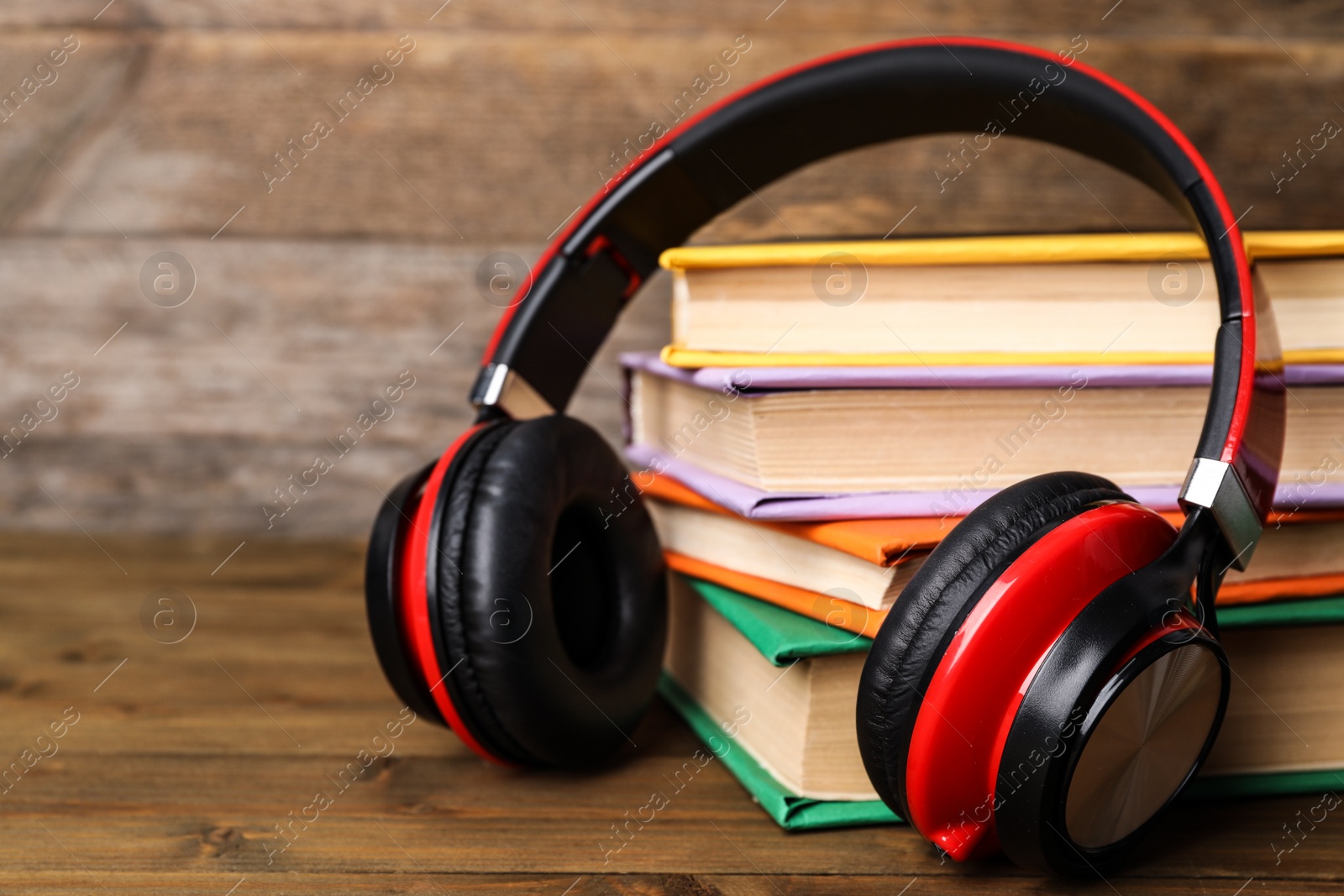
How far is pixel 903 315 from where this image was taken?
649mm

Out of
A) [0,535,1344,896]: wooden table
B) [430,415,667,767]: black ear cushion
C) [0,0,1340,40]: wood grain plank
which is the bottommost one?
[0,535,1344,896]: wooden table

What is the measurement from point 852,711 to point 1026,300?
0.89 feet

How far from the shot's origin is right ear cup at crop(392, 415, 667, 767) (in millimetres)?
576

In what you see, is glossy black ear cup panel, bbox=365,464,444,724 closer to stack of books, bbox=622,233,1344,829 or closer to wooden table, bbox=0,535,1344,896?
wooden table, bbox=0,535,1344,896

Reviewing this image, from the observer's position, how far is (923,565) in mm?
481

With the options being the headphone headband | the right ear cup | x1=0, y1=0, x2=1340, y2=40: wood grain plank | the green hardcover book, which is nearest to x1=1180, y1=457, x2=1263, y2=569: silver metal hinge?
the headphone headband

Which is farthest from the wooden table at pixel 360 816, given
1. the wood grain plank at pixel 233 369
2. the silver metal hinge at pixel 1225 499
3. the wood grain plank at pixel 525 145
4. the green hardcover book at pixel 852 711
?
the wood grain plank at pixel 525 145

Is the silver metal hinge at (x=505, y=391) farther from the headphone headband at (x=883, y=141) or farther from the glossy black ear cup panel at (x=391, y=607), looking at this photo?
the glossy black ear cup panel at (x=391, y=607)

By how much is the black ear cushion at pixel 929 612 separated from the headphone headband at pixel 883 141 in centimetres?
8

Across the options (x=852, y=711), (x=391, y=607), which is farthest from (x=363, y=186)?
(x=852, y=711)

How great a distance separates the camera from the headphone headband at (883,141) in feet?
1.64

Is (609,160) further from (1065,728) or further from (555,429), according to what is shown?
(1065,728)

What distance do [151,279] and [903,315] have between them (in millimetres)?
1045

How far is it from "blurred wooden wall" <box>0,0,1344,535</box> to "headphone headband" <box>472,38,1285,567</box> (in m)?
0.51
